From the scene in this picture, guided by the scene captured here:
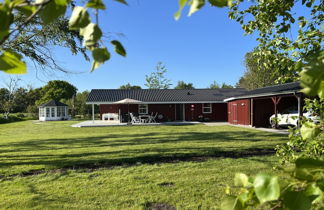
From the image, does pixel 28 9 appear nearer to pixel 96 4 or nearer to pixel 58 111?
pixel 96 4

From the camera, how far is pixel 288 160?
7.36 feet

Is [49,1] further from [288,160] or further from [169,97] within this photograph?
[169,97]

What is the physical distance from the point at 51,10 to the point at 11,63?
0.19 m

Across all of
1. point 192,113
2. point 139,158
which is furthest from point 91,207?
point 192,113

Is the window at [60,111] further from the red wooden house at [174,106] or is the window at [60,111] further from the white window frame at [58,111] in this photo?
the red wooden house at [174,106]

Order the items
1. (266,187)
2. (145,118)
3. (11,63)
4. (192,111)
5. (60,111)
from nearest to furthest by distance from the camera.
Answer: (266,187)
(11,63)
(145,118)
(192,111)
(60,111)

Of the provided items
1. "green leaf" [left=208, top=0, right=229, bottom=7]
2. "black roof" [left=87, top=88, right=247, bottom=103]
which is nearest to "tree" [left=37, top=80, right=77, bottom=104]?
"black roof" [left=87, top=88, right=247, bottom=103]

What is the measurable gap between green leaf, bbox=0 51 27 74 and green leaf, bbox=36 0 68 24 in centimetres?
15

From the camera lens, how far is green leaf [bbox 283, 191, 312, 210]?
555mm

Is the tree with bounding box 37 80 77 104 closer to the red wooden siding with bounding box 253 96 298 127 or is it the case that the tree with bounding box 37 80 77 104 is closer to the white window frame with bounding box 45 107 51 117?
the white window frame with bounding box 45 107 51 117

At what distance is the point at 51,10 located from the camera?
1.86 ft

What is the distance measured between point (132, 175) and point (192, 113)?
69.8 ft

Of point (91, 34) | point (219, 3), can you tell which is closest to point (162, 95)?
point (219, 3)

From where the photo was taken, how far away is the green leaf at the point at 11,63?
622mm
